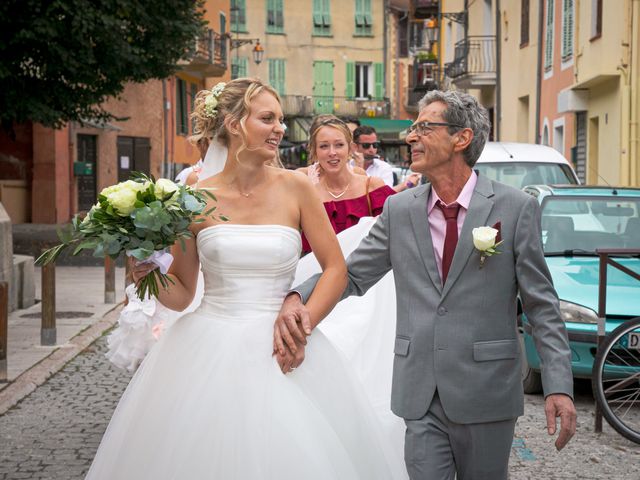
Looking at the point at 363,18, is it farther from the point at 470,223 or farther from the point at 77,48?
the point at 470,223

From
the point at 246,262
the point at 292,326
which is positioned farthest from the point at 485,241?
the point at 246,262

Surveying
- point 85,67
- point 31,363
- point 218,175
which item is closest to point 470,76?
point 85,67

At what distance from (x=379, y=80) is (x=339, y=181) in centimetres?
6179

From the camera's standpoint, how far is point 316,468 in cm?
414

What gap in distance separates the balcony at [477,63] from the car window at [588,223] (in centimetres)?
2534

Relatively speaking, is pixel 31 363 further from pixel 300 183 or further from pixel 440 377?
pixel 440 377

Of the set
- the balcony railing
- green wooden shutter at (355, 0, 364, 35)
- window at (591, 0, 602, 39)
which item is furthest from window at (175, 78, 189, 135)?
window at (591, 0, 602, 39)

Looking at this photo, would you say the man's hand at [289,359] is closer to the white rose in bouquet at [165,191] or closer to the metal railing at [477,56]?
the white rose in bouquet at [165,191]

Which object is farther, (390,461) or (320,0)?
(320,0)

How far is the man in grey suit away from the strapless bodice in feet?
2.31

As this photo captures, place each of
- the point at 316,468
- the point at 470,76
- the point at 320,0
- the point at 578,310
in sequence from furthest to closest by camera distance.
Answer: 1. the point at 320,0
2. the point at 470,76
3. the point at 578,310
4. the point at 316,468

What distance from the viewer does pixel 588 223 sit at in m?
9.77

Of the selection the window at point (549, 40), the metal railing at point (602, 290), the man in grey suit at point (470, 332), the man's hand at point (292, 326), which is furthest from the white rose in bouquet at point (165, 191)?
the window at point (549, 40)

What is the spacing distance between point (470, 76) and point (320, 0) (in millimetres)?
33612
